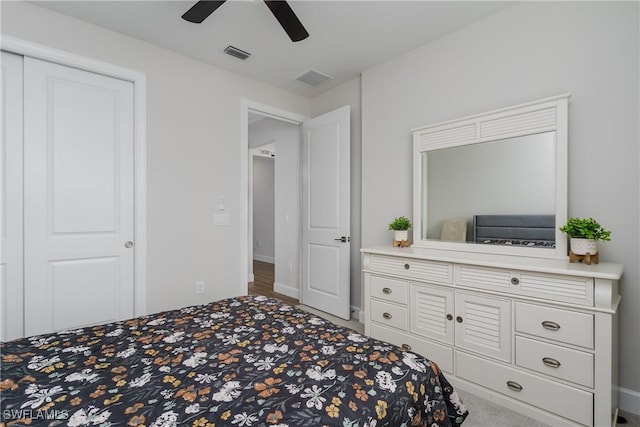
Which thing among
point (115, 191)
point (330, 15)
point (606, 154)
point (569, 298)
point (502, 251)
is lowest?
point (569, 298)

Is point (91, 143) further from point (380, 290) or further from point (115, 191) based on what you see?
point (380, 290)

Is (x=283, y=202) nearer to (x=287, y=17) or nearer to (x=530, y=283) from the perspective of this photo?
(x=287, y=17)

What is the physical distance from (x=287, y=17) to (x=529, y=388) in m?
2.62

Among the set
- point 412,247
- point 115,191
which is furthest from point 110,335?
point 412,247

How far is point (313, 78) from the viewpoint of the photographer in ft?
11.4

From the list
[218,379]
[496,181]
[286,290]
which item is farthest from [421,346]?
[286,290]

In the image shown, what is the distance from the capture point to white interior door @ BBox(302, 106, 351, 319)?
3.40 m

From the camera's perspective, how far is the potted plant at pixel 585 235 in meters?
1.79

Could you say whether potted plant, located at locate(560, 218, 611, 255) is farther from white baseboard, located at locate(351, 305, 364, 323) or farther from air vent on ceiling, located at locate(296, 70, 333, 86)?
air vent on ceiling, located at locate(296, 70, 333, 86)

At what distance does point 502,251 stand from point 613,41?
57.2 inches

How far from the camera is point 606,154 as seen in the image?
191 cm

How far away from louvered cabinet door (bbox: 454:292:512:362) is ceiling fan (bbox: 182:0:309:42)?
6.72ft

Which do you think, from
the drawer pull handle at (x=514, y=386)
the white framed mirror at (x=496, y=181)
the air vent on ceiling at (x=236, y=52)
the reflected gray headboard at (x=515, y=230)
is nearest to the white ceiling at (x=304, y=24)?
the air vent on ceiling at (x=236, y=52)

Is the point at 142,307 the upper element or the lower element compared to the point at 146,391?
lower
